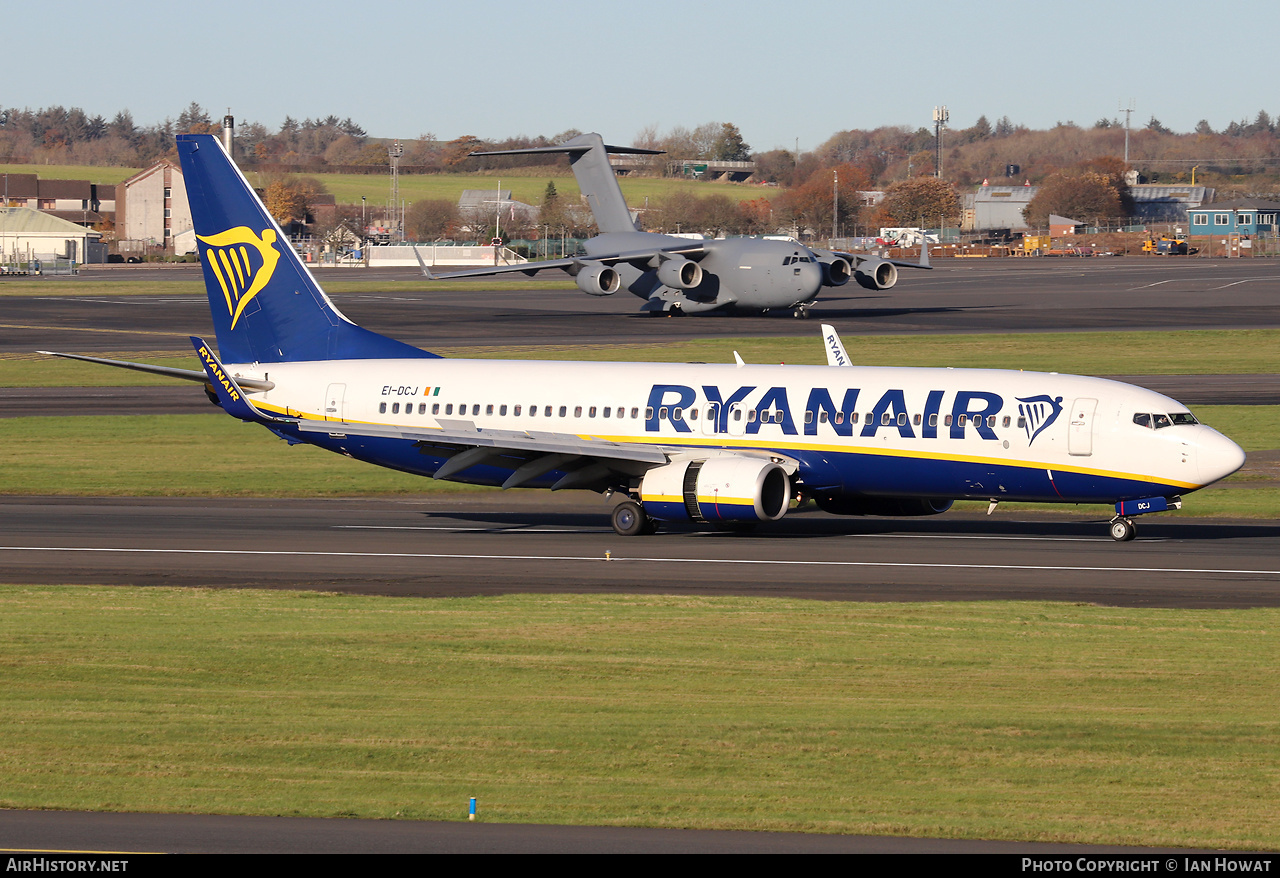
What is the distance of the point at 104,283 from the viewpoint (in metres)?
159

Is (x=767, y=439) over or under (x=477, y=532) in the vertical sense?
over

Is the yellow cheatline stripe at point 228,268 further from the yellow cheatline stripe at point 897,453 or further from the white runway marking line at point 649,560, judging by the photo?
the yellow cheatline stripe at point 897,453

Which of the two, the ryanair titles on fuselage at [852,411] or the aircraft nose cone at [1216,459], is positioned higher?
the ryanair titles on fuselage at [852,411]

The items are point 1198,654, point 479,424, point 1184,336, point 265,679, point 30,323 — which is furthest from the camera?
point 30,323

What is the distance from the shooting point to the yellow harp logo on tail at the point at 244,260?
41.8m

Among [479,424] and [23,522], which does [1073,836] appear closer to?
[479,424]

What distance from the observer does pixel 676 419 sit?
3734 centimetres

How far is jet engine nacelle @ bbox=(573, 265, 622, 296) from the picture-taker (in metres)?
101

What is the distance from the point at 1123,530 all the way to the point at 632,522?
36.3ft

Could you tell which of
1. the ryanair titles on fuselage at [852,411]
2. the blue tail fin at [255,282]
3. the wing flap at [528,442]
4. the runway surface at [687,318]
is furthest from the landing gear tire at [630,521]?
the runway surface at [687,318]

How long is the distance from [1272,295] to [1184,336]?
3714cm

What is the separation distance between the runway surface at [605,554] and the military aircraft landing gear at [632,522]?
33 centimetres

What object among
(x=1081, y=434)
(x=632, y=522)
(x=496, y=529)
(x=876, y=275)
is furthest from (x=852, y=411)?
(x=876, y=275)
